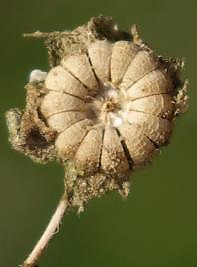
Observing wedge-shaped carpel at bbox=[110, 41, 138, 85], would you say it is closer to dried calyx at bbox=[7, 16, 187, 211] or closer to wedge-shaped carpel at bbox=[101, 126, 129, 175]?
dried calyx at bbox=[7, 16, 187, 211]

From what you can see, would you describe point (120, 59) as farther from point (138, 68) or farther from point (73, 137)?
point (73, 137)

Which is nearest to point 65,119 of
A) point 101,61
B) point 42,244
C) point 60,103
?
point 60,103

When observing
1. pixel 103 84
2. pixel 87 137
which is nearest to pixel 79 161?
pixel 87 137

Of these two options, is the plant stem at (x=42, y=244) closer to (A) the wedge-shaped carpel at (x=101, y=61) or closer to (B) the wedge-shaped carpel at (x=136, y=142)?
(B) the wedge-shaped carpel at (x=136, y=142)

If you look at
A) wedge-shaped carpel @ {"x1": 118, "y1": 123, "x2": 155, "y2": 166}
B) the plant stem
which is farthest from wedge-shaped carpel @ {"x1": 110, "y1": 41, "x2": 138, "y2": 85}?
the plant stem

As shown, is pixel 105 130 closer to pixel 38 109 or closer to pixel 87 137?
pixel 87 137

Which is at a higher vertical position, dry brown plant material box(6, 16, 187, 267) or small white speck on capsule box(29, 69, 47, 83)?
small white speck on capsule box(29, 69, 47, 83)
